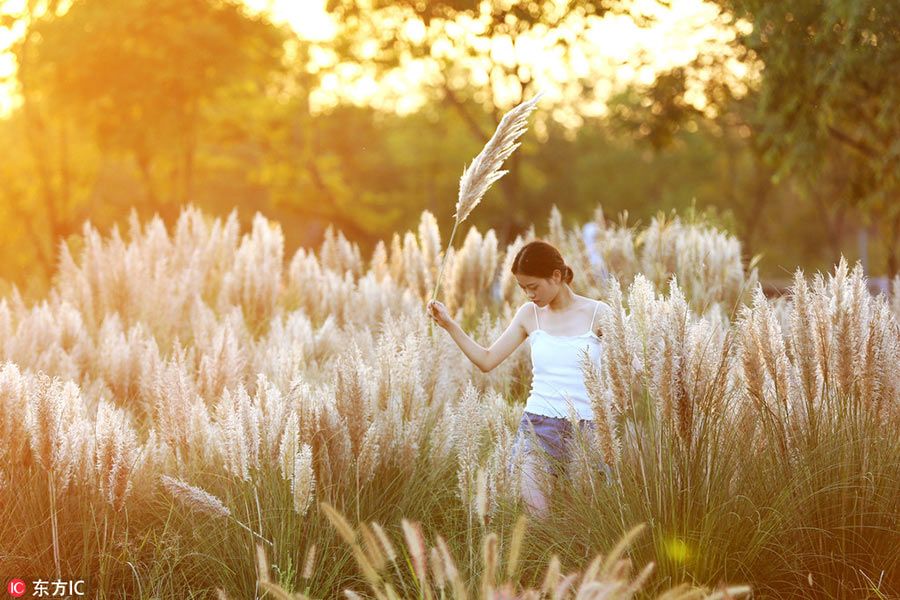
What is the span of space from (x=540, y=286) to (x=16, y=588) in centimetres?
263

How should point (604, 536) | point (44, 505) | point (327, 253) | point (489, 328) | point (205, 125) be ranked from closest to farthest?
point (604, 536), point (44, 505), point (489, 328), point (327, 253), point (205, 125)

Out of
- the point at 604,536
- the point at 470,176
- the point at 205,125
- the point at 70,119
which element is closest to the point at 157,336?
the point at 470,176

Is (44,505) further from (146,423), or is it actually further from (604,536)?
(604,536)

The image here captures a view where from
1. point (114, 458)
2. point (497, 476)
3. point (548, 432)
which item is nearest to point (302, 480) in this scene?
point (497, 476)

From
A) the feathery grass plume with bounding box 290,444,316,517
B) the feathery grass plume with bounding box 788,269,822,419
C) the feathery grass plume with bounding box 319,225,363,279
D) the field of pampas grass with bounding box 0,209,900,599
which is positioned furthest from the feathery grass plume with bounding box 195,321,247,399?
the feathery grass plume with bounding box 319,225,363,279

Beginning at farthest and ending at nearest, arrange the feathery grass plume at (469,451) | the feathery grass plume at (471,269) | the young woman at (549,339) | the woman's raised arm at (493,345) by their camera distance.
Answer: the feathery grass plume at (471,269) → the woman's raised arm at (493,345) → the young woman at (549,339) → the feathery grass plume at (469,451)

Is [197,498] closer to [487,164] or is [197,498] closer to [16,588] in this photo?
[16,588]

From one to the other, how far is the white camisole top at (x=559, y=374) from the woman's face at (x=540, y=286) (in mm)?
187

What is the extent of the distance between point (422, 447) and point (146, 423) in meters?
1.68

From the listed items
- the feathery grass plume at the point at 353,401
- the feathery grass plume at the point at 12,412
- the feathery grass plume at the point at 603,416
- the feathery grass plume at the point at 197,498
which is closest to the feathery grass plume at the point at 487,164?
the feathery grass plume at the point at 353,401

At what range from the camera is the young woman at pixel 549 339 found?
187 inches

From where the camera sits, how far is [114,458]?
3912 mm

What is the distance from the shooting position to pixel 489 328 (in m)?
5.96

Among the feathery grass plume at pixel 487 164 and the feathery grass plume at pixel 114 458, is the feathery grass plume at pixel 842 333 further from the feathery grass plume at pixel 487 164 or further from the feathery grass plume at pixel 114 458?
the feathery grass plume at pixel 114 458
